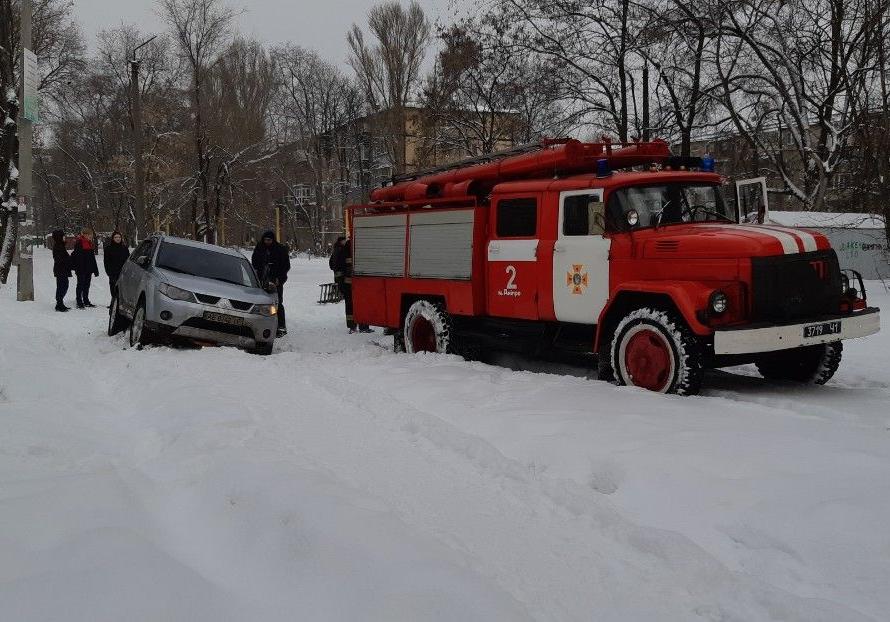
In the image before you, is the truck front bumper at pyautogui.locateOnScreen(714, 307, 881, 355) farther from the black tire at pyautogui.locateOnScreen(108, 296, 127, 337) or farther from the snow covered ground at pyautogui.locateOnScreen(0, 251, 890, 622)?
the black tire at pyautogui.locateOnScreen(108, 296, 127, 337)

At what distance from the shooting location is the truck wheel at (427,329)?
9.64 m

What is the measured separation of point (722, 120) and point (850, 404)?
20438mm

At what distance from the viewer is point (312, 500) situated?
150 inches

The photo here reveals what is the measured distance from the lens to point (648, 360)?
7.07 meters

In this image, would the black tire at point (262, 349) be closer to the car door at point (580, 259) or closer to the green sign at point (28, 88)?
the car door at point (580, 259)

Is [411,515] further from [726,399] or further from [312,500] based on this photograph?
[726,399]

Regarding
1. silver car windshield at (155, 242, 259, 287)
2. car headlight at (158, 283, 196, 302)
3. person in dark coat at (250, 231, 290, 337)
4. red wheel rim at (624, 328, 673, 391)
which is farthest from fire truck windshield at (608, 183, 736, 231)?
person in dark coat at (250, 231, 290, 337)

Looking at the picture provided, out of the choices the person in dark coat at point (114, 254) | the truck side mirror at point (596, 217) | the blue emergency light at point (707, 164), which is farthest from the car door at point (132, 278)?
the blue emergency light at point (707, 164)

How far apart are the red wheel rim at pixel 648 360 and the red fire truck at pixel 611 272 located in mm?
14

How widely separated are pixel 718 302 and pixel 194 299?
6.73 m

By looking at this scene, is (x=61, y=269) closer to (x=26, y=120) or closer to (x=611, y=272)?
(x=26, y=120)

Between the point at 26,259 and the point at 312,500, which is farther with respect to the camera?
the point at 26,259

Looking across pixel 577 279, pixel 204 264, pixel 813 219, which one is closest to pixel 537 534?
pixel 577 279

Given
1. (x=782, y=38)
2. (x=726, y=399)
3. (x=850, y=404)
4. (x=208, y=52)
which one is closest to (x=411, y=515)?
(x=726, y=399)
